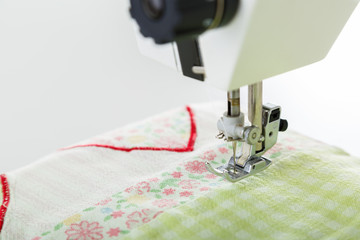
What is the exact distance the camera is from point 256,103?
109cm

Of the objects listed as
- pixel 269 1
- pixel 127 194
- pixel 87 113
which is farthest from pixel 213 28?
pixel 87 113

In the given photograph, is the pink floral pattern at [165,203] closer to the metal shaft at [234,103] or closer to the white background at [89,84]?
the metal shaft at [234,103]

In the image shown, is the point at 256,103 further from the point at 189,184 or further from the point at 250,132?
the point at 189,184

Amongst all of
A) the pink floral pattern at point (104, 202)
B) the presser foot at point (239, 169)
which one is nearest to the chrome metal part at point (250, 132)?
the presser foot at point (239, 169)

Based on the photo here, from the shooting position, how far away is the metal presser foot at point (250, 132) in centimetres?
106

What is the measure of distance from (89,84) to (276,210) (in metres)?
1.43

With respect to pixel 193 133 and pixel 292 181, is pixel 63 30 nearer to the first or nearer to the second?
pixel 193 133

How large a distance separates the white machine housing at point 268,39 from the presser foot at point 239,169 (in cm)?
28

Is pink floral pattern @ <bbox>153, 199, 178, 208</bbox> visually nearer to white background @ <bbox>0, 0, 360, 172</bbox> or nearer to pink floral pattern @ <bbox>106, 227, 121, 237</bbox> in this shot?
pink floral pattern @ <bbox>106, 227, 121, 237</bbox>

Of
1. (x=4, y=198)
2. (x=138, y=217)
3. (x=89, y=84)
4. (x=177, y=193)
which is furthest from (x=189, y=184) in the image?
(x=89, y=84)

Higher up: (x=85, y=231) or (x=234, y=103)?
(x=234, y=103)

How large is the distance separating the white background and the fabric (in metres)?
0.62

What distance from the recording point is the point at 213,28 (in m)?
0.85

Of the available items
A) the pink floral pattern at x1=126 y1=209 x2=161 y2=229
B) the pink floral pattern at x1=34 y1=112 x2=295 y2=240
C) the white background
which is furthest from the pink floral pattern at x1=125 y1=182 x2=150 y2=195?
the white background
